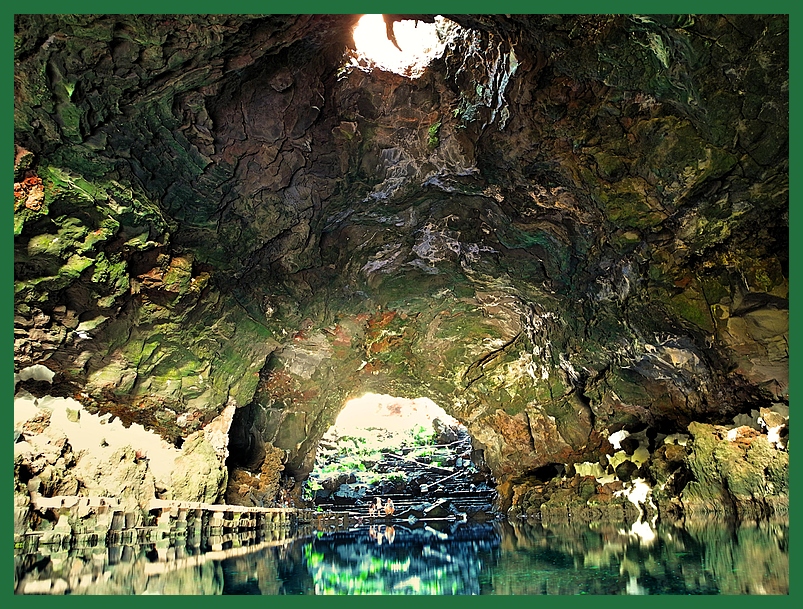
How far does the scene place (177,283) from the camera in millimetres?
8219

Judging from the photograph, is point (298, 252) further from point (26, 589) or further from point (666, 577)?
point (666, 577)

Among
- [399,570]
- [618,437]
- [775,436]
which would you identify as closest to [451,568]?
[399,570]

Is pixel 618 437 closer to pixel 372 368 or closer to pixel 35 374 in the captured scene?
pixel 372 368

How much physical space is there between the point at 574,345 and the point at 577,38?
23.4 feet

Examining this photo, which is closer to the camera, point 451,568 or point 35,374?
point 451,568

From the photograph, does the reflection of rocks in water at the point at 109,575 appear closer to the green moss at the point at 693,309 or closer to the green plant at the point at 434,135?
the green plant at the point at 434,135

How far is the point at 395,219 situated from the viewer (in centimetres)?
955

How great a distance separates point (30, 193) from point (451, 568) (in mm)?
5699

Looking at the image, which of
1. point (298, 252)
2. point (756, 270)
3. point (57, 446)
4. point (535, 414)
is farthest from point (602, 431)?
point (57, 446)

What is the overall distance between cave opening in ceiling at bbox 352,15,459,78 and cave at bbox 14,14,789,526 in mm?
46

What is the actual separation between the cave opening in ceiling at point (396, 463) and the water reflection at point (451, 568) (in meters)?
13.2

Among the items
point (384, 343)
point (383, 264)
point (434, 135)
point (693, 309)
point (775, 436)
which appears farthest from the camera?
point (384, 343)

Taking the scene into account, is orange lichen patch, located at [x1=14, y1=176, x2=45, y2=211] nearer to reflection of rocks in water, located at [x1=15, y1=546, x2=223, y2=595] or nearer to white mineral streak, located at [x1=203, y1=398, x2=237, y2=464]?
reflection of rocks in water, located at [x1=15, y1=546, x2=223, y2=595]

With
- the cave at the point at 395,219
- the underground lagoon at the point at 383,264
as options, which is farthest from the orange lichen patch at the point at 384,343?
the cave at the point at 395,219
